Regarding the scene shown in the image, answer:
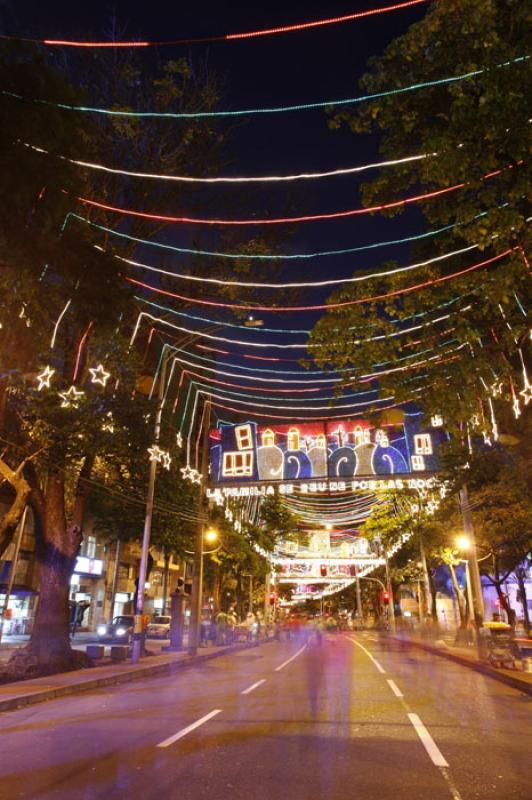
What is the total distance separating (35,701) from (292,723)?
19.8ft

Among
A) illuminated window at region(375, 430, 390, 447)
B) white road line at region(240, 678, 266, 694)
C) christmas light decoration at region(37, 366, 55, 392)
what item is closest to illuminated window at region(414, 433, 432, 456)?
illuminated window at region(375, 430, 390, 447)

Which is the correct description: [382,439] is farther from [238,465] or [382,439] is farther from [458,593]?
[458,593]

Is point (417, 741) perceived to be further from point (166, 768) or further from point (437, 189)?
point (437, 189)

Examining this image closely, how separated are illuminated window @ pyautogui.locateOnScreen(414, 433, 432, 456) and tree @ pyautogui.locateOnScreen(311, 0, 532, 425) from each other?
10.7 metres

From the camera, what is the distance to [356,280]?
1199cm

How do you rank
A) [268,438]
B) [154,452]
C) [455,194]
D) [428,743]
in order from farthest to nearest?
[268,438]
[154,452]
[455,194]
[428,743]

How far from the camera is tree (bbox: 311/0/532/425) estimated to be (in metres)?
8.46

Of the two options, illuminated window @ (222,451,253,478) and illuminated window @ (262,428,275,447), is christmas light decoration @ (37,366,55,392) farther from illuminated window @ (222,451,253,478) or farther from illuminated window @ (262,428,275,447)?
illuminated window @ (222,451,253,478)

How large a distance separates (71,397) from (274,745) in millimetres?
10015

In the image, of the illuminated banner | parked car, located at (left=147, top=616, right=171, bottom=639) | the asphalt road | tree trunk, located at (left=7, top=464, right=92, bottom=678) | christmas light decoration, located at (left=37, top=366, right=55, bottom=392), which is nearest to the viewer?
the asphalt road

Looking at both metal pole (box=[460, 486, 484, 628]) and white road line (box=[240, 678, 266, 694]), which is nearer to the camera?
white road line (box=[240, 678, 266, 694])

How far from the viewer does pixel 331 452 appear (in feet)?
83.5

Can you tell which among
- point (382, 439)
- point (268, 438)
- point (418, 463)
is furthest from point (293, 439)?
point (418, 463)

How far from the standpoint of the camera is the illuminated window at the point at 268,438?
26.6m
